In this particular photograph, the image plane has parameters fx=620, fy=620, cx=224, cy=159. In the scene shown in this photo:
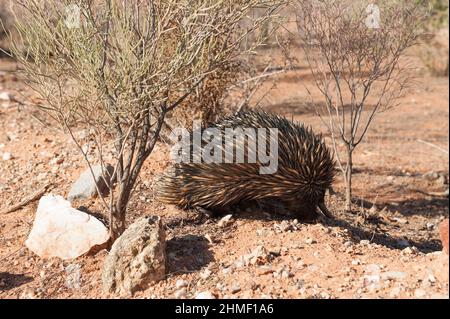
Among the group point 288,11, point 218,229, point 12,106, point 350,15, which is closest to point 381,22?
point 350,15

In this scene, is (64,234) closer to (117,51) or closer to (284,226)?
(117,51)

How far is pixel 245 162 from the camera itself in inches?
256

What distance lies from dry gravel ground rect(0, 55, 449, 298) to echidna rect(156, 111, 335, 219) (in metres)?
0.22

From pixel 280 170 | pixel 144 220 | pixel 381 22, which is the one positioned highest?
pixel 381 22

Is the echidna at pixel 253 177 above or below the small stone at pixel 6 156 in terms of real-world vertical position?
below

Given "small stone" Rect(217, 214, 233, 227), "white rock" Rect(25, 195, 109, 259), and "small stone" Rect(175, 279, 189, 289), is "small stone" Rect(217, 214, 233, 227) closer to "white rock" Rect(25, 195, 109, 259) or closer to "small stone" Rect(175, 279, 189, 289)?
"white rock" Rect(25, 195, 109, 259)

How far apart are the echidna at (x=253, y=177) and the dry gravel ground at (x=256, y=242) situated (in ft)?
0.71

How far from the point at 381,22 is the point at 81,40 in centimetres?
380

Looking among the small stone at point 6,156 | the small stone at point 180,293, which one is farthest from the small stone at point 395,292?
the small stone at point 6,156

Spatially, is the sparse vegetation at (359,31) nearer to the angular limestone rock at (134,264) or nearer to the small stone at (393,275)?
the small stone at (393,275)

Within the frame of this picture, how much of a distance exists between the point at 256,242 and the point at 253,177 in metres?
1.01

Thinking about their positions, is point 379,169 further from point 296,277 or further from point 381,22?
point 296,277

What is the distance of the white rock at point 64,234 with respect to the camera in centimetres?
557

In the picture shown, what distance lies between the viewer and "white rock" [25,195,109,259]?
5.57m
